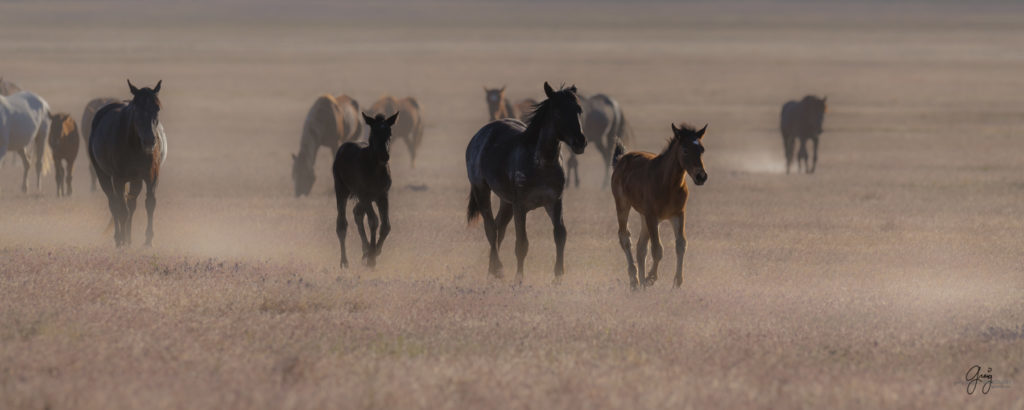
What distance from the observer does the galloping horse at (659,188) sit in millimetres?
10781

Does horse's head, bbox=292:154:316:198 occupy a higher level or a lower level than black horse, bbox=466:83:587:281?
lower

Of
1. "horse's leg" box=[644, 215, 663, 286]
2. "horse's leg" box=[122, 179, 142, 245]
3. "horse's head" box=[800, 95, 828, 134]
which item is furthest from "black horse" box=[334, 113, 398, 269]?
"horse's head" box=[800, 95, 828, 134]

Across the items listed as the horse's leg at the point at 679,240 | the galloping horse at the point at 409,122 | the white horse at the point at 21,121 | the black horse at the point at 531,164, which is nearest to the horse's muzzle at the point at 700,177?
the horse's leg at the point at 679,240

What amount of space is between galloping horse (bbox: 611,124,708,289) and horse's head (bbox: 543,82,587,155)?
61 centimetres

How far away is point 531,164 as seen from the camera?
11891 mm

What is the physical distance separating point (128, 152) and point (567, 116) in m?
5.43

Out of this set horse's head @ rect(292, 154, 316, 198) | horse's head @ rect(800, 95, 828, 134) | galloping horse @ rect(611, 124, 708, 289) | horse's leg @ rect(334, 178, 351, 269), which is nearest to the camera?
galloping horse @ rect(611, 124, 708, 289)

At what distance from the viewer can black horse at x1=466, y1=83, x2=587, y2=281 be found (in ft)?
38.3

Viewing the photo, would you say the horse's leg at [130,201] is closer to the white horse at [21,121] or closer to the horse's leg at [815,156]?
the white horse at [21,121]

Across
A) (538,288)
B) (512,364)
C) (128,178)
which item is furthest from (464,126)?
(512,364)

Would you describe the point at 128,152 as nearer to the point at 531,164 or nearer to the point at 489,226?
the point at 489,226

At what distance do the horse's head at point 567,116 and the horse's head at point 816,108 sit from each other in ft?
63.1

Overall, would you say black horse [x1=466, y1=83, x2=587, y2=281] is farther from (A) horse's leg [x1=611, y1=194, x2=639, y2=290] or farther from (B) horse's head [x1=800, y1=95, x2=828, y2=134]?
(B) horse's head [x1=800, y1=95, x2=828, y2=134]

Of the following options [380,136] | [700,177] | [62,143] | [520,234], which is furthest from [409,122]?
[700,177]
